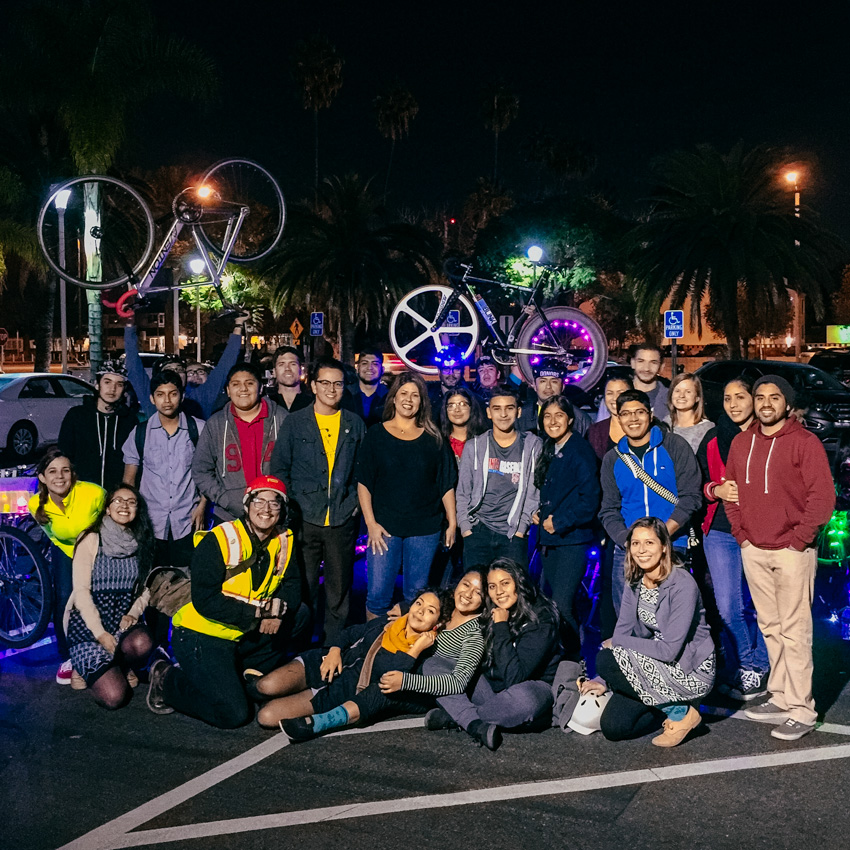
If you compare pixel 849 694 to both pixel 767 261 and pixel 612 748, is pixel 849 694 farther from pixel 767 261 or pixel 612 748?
pixel 767 261

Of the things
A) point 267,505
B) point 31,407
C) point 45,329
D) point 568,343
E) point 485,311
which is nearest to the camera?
point 267,505

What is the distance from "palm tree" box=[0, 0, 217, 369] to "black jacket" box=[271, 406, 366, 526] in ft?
55.2

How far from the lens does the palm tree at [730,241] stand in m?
25.8

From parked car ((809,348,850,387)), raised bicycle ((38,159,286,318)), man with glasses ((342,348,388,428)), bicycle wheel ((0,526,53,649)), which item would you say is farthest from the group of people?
parked car ((809,348,850,387))

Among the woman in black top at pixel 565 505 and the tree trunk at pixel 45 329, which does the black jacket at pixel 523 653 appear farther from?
the tree trunk at pixel 45 329

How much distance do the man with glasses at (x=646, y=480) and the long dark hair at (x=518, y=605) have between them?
725mm

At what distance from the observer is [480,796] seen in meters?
4.43

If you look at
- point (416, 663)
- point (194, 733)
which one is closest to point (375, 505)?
point (416, 663)

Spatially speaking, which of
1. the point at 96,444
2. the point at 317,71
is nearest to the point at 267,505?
the point at 96,444

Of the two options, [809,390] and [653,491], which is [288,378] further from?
[809,390]

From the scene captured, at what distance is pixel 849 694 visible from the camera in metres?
5.80

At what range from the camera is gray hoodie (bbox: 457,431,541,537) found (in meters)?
6.48

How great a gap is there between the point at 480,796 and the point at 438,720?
Result: 0.89 meters

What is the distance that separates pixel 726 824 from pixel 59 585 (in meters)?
4.35
